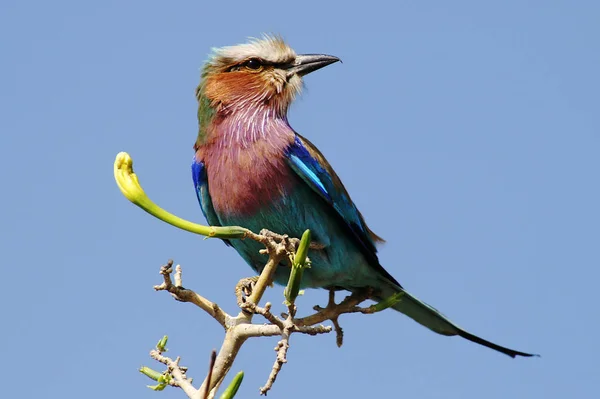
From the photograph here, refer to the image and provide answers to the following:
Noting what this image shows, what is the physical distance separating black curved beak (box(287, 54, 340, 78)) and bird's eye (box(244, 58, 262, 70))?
8.6 inches

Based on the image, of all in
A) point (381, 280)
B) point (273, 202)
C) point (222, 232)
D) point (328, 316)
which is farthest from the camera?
point (381, 280)

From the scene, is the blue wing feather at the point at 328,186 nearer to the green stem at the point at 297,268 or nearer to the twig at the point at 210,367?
the green stem at the point at 297,268

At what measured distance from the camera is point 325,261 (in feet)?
18.0

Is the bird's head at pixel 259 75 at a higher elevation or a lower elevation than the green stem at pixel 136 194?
higher

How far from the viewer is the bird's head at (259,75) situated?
19.8 ft

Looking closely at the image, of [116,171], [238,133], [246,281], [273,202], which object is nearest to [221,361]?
[116,171]

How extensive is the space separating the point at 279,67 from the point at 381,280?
1.66m

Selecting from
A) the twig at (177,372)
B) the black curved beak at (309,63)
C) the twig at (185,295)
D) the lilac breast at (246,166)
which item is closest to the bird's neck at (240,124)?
the lilac breast at (246,166)

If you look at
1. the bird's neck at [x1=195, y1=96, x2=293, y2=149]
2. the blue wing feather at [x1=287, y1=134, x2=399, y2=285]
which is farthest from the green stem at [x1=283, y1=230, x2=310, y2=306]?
the bird's neck at [x1=195, y1=96, x2=293, y2=149]

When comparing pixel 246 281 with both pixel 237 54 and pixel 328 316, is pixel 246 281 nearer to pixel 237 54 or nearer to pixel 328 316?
pixel 328 316

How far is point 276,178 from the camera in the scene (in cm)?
548

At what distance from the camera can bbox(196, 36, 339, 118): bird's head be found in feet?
19.8

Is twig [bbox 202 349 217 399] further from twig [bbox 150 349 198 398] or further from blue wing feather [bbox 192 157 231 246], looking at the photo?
blue wing feather [bbox 192 157 231 246]

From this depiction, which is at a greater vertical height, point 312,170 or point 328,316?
point 312,170
